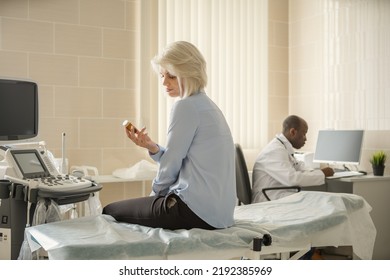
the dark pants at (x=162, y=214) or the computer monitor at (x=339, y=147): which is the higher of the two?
the computer monitor at (x=339, y=147)

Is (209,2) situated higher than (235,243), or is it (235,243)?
(209,2)

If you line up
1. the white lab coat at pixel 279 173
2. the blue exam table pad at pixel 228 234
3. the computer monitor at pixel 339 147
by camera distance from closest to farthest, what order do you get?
the blue exam table pad at pixel 228 234
the white lab coat at pixel 279 173
the computer monitor at pixel 339 147

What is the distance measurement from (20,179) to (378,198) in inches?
91.8

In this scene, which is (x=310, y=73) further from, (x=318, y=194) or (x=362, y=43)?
(x=318, y=194)

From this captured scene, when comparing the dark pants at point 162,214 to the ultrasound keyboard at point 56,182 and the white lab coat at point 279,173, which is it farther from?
the white lab coat at point 279,173

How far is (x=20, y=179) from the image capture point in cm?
212

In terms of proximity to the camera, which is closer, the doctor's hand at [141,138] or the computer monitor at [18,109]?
the doctor's hand at [141,138]

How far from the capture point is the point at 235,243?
1.87 metres

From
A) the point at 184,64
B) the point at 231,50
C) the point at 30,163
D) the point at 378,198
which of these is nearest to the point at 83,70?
the point at 231,50

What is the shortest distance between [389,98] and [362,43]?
0.47 meters

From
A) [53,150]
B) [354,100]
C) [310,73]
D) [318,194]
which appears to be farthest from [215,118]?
[310,73]

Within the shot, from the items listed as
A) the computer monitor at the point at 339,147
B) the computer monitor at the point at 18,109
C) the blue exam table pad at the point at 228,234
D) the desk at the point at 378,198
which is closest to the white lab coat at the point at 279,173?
the desk at the point at 378,198

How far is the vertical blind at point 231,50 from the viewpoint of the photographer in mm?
4047

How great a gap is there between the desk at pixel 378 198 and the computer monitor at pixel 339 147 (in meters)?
0.21
